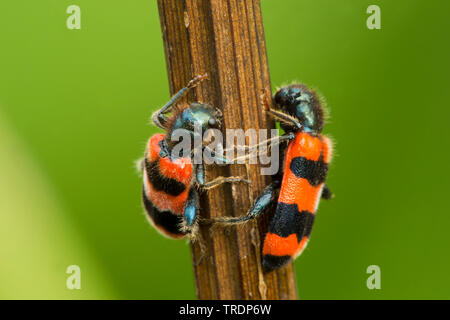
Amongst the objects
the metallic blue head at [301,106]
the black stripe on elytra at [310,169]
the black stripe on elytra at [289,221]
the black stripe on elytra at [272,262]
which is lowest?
the black stripe on elytra at [272,262]

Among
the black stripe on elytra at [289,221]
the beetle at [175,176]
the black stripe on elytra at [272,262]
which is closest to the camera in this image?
the black stripe on elytra at [272,262]

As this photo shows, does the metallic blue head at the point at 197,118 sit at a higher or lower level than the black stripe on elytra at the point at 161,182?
higher

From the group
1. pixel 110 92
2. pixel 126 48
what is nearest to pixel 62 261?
pixel 110 92

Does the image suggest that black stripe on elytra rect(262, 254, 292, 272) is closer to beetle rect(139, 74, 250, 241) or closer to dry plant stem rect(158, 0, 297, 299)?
dry plant stem rect(158, 0, 297, 299)

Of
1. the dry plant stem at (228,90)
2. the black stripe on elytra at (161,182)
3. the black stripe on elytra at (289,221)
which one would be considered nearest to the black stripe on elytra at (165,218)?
the black stripe on elytra at (161,182)

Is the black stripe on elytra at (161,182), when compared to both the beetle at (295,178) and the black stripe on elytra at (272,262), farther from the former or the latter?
the black stripe on elytra at (272,262)

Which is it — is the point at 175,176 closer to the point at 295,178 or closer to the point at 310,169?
the point at 295,178
